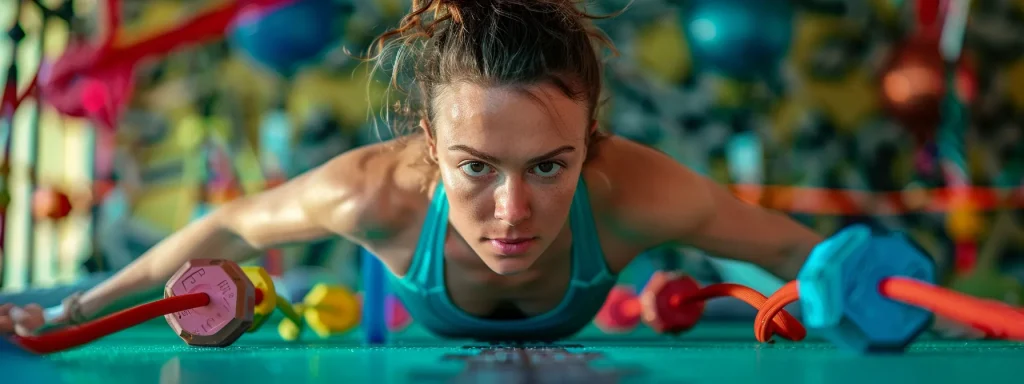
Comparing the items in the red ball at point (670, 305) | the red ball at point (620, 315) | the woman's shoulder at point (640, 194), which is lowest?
the red ball at point (620, 315)

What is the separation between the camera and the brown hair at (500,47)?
3.61 ft

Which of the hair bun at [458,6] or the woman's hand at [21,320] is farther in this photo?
the woman's hand at [21,320]

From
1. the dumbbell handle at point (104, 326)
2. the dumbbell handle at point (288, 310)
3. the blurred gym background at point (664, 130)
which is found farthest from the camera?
the blurred gym background at point (664, 130)

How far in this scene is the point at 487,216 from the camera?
3.70ft

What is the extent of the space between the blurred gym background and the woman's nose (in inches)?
70.5

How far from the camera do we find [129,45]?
2.63m

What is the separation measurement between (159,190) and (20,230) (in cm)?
45

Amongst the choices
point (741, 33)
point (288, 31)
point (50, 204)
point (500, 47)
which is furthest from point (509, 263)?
point (50, 204)

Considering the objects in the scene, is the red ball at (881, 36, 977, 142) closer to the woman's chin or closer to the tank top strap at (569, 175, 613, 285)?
the tank top strap at (569, 175, 613, 285)

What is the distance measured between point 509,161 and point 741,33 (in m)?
1.45

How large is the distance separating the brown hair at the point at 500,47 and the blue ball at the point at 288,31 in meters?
1.32

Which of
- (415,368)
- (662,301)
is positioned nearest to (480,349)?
(415,368)

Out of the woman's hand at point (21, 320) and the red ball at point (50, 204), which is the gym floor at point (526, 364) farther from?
the red ball at point (50, 204)

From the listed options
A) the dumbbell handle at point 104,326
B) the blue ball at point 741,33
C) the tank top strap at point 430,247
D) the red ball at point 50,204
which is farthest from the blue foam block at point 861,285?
the red ball at point 50,204
